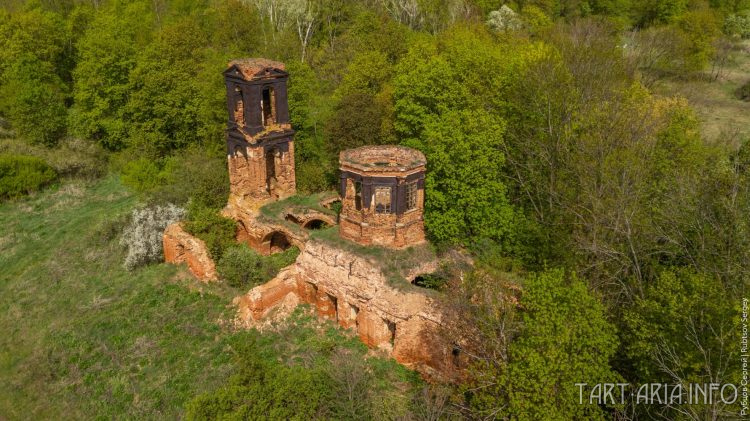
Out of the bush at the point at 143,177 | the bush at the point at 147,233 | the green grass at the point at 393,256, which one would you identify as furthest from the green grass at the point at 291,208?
the bush at the point at 143,177

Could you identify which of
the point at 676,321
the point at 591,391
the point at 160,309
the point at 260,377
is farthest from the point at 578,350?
the point at 160,309

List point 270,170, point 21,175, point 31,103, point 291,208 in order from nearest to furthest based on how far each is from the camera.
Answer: point 291,208, point 270,170, point 21,175, point 31,103

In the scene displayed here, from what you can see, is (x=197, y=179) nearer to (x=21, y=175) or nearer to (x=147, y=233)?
(x=147, y=233)

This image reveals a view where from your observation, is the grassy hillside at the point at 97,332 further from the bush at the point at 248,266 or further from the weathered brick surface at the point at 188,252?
the bush at the point at 248,266

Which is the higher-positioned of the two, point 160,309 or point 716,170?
point 716,170

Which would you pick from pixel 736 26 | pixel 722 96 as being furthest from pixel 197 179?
pixel 736 26

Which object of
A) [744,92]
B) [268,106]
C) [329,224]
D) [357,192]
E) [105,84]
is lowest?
[329,224]

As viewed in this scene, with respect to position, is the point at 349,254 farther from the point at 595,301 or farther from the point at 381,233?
the point at 595,301
